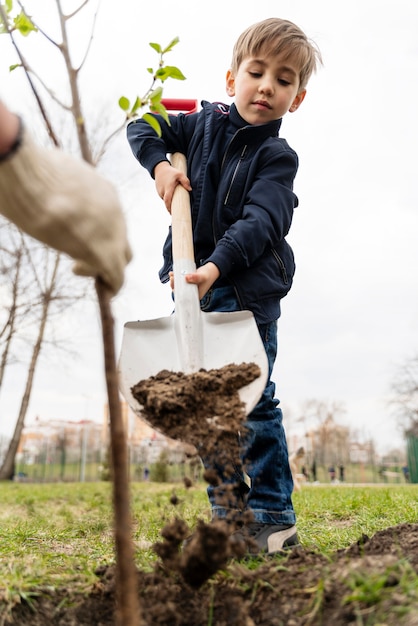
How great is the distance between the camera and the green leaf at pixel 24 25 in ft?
5.66

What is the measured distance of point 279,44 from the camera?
2441 millimetres

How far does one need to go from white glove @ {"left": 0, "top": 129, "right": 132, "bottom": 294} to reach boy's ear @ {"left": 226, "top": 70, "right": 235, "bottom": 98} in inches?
69.0

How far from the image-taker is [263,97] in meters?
2.49

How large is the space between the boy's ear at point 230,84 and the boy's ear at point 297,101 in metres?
0.30

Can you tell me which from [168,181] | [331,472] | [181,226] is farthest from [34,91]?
[331,472]

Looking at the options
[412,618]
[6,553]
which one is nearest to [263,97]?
[412,618]

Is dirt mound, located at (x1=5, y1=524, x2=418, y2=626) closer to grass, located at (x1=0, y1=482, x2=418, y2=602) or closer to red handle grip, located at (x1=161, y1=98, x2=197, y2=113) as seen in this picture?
grass, located at (x1=0, y1=482, x2=418, y2=602)

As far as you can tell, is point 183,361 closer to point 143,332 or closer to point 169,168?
point 143,332

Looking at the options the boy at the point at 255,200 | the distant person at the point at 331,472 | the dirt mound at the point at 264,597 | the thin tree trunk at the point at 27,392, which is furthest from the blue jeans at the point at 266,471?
the distant person at the point at 331,472

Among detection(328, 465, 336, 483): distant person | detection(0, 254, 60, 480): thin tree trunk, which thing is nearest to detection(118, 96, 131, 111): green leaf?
detection(0, 254, 60, 480): thin tree trunk

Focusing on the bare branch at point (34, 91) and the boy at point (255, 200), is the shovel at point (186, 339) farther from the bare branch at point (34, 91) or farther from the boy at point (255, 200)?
the bare branch at point (34, 91)

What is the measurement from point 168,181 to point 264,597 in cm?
172

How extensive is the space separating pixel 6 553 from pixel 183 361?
1.12m

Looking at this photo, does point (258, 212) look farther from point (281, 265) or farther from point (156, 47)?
point (156, 47)
